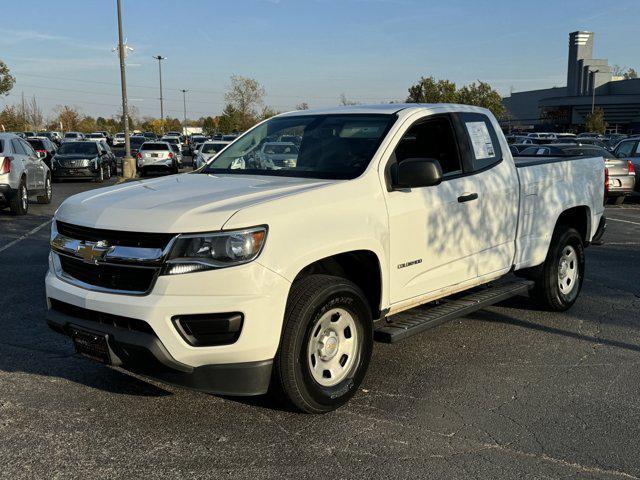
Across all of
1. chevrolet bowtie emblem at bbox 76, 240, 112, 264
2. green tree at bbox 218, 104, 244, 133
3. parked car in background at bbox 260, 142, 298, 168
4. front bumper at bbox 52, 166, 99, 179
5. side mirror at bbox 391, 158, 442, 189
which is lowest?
front bumper at bbox 52, 166, 99, 179

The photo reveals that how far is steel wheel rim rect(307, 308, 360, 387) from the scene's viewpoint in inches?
166

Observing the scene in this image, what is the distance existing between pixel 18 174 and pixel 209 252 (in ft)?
39.9

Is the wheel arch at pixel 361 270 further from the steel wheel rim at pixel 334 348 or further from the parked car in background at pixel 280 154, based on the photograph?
the parked car in background at pixel 280 154

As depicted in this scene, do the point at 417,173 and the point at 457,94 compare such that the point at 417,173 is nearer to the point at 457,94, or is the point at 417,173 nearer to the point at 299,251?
the point at 299,251

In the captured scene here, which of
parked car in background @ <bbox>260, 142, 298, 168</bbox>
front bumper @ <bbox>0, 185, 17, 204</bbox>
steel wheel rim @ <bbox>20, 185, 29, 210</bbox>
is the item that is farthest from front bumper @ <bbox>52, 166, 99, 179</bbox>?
parked car in background @ <bbox>260, 142, 298, 168</bbox>

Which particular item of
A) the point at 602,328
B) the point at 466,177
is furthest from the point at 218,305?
the point at 602,328

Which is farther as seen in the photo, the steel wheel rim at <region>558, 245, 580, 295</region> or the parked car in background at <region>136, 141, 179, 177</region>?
the parked car in background at <region>136, 141, 179, 177</region>

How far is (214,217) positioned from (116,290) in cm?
72

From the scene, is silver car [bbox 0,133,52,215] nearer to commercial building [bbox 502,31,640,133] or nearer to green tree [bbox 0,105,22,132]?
green tree [bbox 0,105,22,132]

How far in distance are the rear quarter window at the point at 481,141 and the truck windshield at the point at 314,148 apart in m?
0.86

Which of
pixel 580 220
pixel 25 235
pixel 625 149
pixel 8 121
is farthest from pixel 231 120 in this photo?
pixel 580 220

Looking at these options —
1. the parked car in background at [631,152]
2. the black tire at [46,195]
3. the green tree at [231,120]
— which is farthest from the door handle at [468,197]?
the green tree at [231,120]

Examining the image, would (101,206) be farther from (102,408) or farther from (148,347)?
(102,408)

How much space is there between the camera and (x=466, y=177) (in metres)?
5.34
